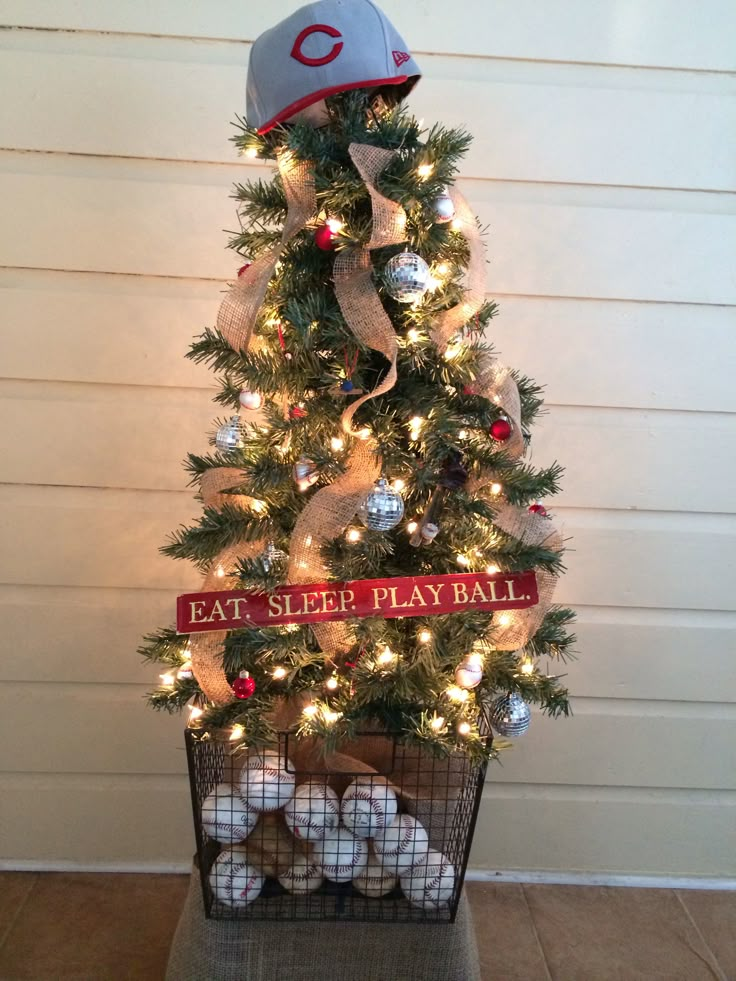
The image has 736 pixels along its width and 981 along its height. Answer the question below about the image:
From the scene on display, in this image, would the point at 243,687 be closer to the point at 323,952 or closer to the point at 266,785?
the point at 266,785

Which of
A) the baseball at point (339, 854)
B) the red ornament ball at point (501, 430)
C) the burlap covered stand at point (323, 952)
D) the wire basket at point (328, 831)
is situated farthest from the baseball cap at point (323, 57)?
the burlap covered stand at point (323, 952)

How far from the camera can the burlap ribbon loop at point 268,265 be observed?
0.95 m

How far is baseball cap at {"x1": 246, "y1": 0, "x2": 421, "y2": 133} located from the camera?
912 mm

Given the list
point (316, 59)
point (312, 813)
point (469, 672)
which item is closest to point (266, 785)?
point (312, 813)

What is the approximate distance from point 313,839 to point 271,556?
43cm

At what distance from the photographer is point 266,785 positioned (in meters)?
1.07

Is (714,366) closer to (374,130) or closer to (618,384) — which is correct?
(618,384)

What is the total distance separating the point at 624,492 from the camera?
149 centimetres

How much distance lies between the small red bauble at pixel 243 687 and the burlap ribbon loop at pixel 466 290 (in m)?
0.53

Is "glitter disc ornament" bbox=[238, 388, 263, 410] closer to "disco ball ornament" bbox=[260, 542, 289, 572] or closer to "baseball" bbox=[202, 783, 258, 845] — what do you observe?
"disco ball ornament" bbox=[260, 542, 289, 572]

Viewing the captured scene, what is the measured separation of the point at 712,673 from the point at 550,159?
1098mm

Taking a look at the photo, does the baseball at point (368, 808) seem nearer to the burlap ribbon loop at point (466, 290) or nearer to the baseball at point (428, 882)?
the baseball at point (428, 882)

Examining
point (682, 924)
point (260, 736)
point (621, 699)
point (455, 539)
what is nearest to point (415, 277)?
point (455, 539)

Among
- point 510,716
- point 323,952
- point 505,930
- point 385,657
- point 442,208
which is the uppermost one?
point 442,208
